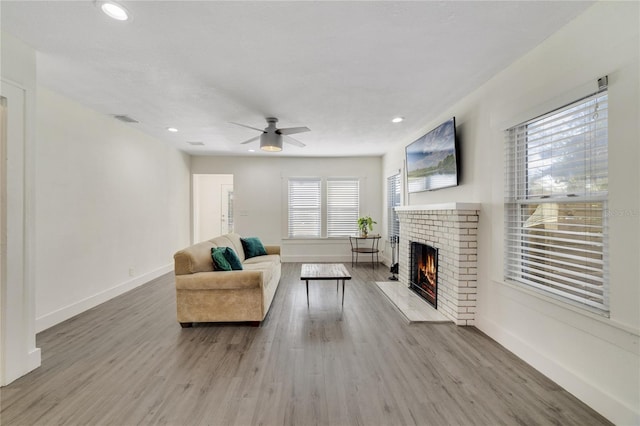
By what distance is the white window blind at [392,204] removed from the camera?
19.1 feet

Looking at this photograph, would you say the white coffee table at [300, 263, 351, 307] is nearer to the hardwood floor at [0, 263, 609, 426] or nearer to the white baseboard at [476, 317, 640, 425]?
the hardwood floor at [0, 263, 609, 426]

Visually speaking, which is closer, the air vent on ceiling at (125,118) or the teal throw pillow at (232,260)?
the teal throw pillow at (232,260)

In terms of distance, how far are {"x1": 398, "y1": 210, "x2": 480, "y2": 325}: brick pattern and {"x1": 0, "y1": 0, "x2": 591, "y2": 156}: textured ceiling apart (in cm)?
147

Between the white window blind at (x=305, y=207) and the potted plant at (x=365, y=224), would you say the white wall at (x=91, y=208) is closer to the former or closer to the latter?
the white window blind at (x=305, y=207)

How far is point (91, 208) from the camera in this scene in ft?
11.9

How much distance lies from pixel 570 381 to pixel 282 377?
2119mm

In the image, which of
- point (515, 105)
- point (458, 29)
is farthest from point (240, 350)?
point (515, 105)

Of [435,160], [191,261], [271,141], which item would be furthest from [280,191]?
[435,160]

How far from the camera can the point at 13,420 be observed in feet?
5.48

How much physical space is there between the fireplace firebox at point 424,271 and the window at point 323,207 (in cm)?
267

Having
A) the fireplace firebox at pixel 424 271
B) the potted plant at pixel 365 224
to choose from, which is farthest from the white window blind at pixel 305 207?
the fireplace firebox at pixel 424 271

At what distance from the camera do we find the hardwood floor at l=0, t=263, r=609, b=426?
1715mm

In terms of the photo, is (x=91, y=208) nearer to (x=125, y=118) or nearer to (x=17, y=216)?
(x=125, y=118)

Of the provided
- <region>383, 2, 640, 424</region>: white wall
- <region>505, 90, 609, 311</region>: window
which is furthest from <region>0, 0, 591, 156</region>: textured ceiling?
<region>505, 90, 609, 311</region>: window
